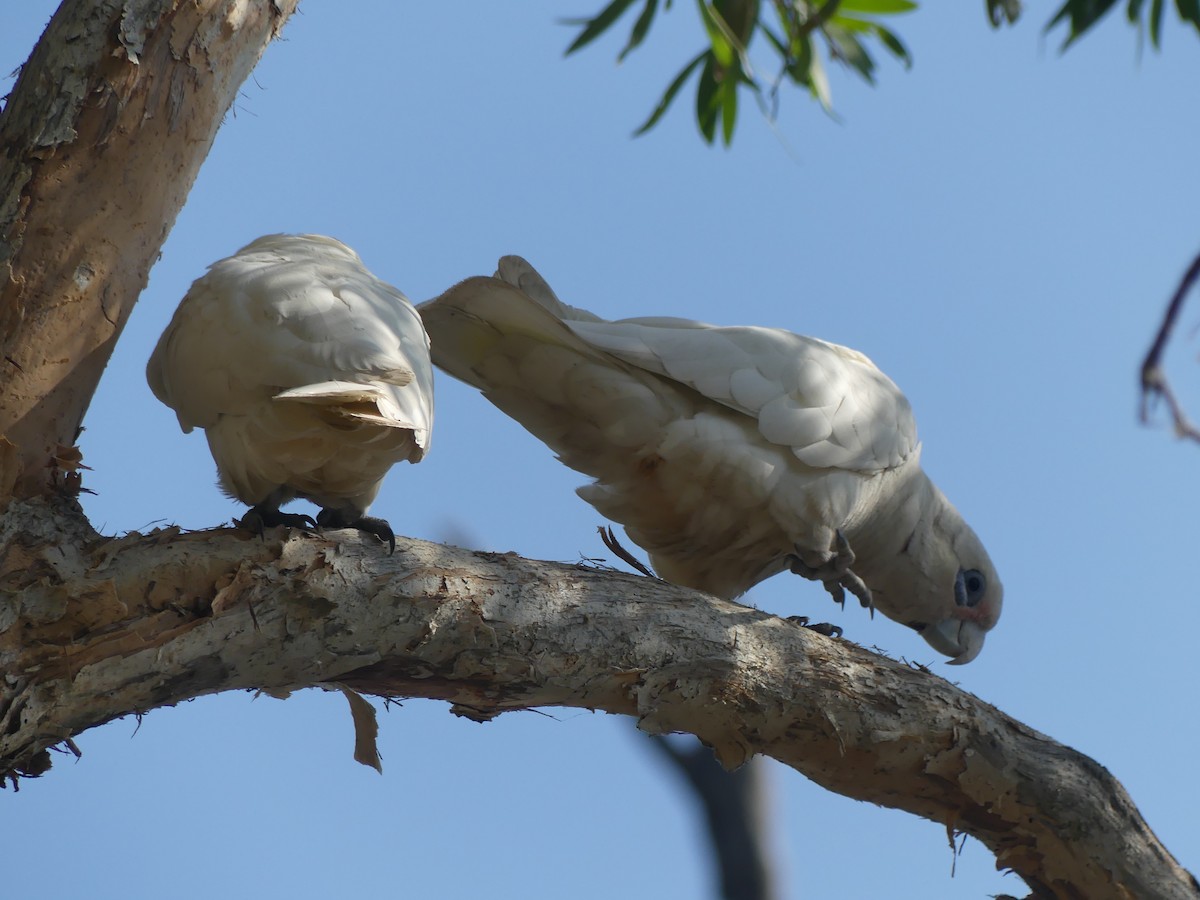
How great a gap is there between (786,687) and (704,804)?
859 mm

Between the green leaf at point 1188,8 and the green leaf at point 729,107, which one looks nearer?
the green leaf at point 1188,8

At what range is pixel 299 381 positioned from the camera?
2939 millimetres

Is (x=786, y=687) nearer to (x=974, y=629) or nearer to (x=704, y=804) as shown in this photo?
(x=704, y=804)

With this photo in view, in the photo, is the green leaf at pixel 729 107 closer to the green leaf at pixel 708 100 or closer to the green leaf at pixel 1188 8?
the green leaf at pixel 708 100

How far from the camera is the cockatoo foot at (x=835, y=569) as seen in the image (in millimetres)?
4047

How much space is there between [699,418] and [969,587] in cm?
158

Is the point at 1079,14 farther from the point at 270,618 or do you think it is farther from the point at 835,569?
the point at 270,618

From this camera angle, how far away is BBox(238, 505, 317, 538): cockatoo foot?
309cm

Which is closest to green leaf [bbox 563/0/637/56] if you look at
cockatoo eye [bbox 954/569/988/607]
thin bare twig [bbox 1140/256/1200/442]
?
cockatoo eye [bbox 954/569/988/607]

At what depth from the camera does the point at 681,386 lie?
12.9 feet

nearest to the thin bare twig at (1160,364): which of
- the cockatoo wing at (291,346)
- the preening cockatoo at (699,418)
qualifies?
the cockatoo wing at (291,346)

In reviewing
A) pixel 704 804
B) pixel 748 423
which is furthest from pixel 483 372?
pixel 704 804

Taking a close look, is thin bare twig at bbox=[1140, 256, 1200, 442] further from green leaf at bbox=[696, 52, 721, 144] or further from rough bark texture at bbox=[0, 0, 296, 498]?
green leaf at bbox=[696, 52, 721, 144]

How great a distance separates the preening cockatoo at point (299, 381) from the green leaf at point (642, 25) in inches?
55.9
